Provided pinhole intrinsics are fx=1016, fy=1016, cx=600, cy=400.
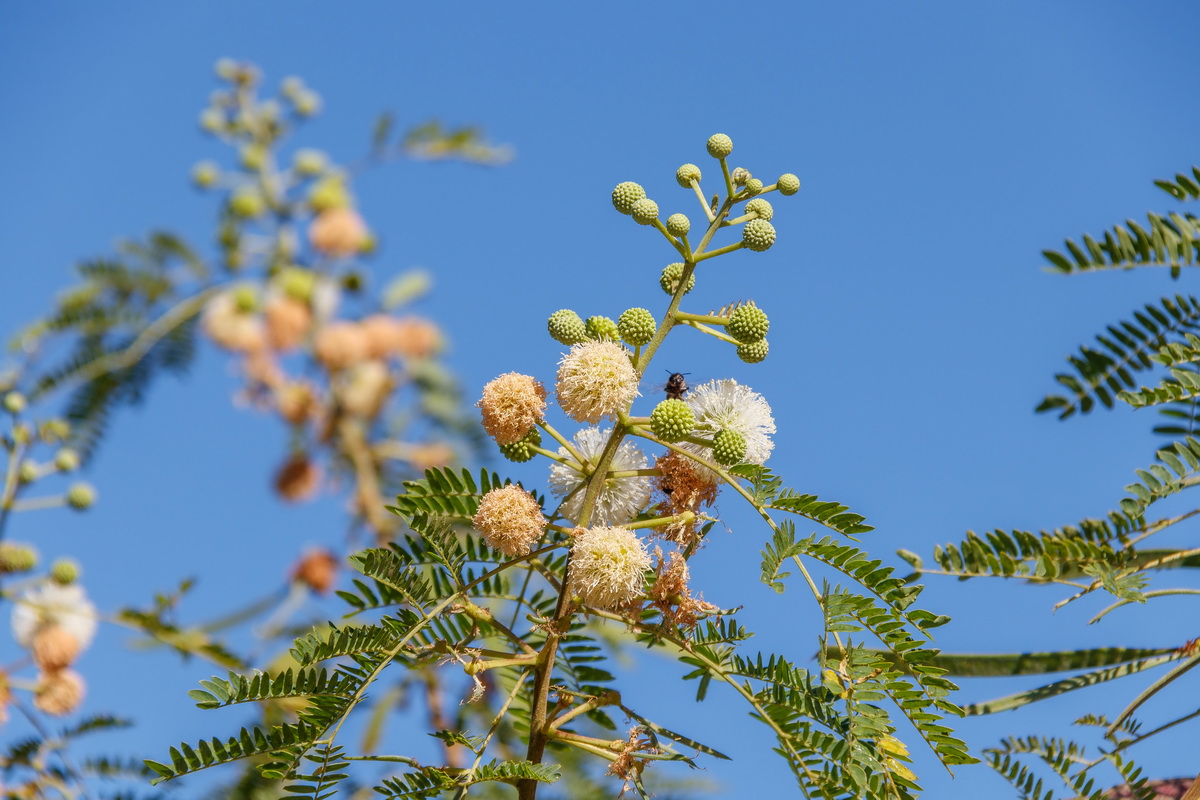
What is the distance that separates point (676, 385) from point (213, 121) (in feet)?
11.4

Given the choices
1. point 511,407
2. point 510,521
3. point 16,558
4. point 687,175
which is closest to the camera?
point 510,521

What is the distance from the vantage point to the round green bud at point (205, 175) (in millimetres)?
4750

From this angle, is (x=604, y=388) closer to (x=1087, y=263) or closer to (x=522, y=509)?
(x=522, y=509)

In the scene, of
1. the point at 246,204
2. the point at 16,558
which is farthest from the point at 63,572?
the point at 246,204

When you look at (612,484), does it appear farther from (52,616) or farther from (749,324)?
(52,616)

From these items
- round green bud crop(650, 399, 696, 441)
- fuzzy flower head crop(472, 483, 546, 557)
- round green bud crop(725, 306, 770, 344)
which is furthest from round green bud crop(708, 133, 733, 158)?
fuzzy flower head crop(472, 483, 546, 557)

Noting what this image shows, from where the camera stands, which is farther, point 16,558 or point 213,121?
point 213,121

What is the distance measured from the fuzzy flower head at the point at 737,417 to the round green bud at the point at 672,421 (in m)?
0.15

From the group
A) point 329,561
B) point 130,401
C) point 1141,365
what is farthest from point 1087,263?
point 130,401

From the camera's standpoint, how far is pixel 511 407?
2.38m

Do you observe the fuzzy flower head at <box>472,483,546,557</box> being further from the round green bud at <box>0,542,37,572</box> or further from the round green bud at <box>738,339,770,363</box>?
the round green bud at <box>0,542,37,572</box>

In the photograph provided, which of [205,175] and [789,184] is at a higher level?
[205,175]

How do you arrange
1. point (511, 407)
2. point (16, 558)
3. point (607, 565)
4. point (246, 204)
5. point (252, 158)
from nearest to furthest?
point (607, 565) → point (511, 407) → point (16, 558) → point (246, 204) → point (252, 158)

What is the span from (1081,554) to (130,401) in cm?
365
